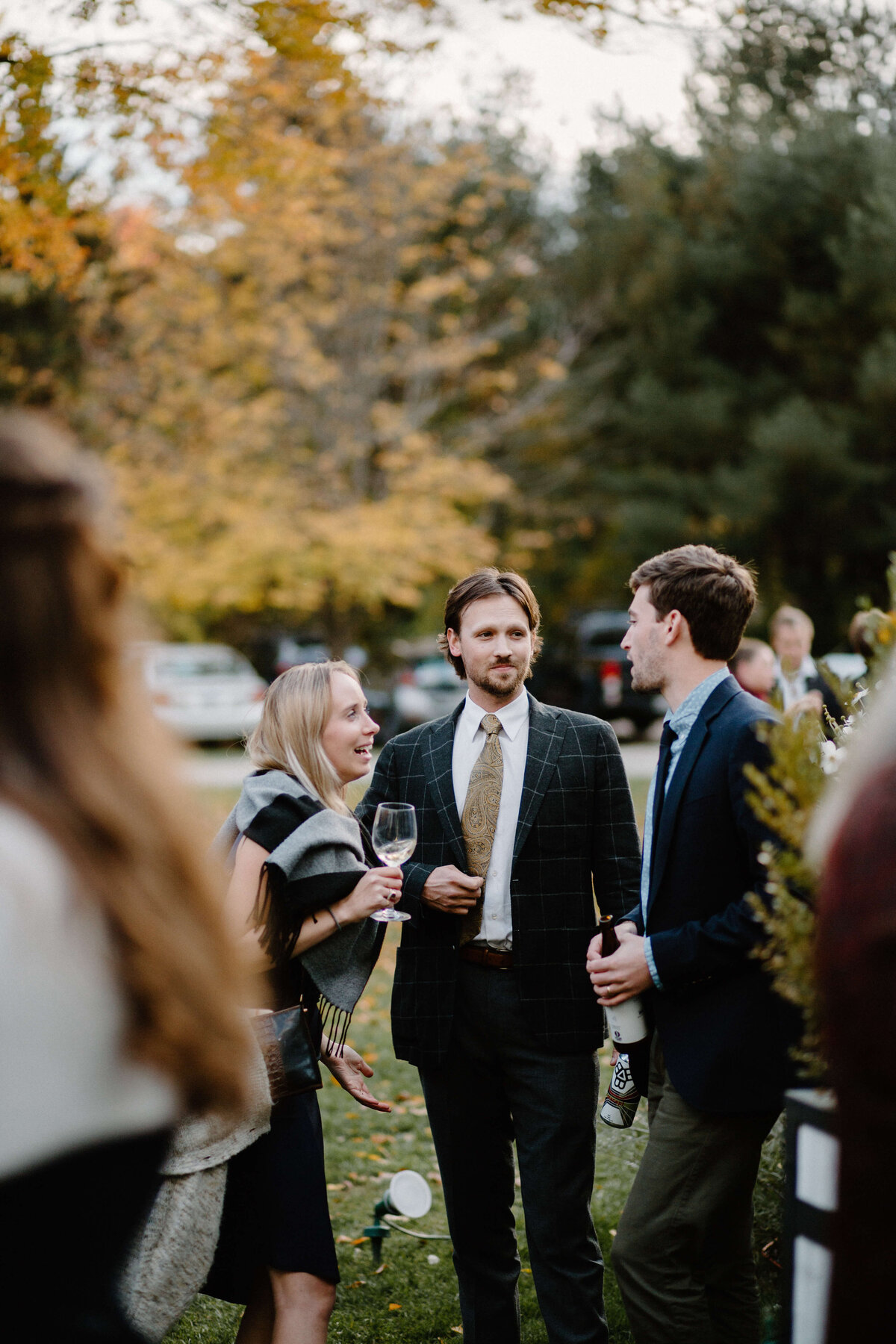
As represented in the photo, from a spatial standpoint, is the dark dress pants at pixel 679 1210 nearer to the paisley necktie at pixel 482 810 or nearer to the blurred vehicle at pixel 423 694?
the paisley necktie at pixel 482 810

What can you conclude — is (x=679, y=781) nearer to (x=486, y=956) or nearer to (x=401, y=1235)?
(x=486, y=956)

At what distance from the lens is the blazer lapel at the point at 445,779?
3467 millimetres

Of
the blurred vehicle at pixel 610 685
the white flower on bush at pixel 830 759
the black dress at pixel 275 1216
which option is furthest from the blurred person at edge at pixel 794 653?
the blurred vehicle at pixel 610 685

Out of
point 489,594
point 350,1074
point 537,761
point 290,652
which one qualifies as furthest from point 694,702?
point 290,652

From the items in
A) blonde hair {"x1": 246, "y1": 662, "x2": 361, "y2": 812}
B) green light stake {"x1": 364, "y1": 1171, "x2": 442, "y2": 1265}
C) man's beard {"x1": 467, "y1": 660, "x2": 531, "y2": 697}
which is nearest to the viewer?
blonde hair {"x1": 246, "y1": 662, "x2": 361, "y2": 812}

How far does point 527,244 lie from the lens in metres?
22.0

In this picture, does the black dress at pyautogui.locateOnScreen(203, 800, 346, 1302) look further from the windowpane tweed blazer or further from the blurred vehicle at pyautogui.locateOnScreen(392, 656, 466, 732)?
the blurred vehicle at pyautogui.locateOnScreen(392, 656, 466, 732)

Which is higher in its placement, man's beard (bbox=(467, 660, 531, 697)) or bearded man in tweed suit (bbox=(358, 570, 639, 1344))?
man's beard (bbox=(467, 660, 531, 697))

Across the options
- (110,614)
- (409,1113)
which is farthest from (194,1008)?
(409,1113)

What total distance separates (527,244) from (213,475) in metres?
8.84

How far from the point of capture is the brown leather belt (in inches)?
132

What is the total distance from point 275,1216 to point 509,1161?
39.0 inches

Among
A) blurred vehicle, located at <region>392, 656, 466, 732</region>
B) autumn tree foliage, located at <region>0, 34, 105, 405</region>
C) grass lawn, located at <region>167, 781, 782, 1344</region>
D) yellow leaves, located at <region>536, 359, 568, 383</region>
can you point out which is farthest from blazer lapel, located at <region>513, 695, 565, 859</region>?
A: yellow leaves, located at <region>536, 359, 568, 383</region>

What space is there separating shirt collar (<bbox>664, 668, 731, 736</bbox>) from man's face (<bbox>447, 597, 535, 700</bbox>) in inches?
22.9
